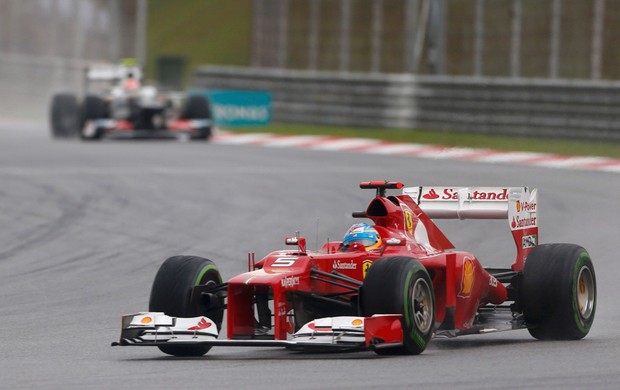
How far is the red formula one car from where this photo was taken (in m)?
8.49

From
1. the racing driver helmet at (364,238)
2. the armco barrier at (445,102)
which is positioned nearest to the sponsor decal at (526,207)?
the racing driver helmet at (364,238)

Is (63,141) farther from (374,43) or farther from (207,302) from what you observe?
(207,302)

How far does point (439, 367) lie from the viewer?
817 cm

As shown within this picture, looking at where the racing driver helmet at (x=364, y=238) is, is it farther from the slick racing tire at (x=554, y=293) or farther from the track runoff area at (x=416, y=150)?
the track runoff area at (x=416, y=150)

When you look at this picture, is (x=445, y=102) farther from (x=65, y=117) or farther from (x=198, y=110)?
(x=65, y=117)

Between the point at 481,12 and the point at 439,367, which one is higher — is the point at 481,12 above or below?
A: above

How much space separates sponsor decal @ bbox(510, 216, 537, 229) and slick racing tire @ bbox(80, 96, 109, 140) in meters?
18.9

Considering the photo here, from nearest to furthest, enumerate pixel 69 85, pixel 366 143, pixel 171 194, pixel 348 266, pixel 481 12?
pixel 348 266 → pixel 171 194 → pixel 366 143 → pixel 481 12 → pixel 69 85

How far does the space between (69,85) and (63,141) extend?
17.5 m

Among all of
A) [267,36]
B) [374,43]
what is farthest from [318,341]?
[267,36]

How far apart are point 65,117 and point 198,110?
117 inches

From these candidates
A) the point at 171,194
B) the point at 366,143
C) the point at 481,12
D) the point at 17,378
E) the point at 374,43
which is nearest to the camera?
the point at 17,378

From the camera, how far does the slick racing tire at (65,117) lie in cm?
3000

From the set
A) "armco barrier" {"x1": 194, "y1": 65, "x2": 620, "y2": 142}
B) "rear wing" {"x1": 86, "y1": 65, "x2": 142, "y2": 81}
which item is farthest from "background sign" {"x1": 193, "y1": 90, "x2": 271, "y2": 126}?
"rear wing" {"x1": 86, "y1": 65, "x2": 142, "y2": 81}
